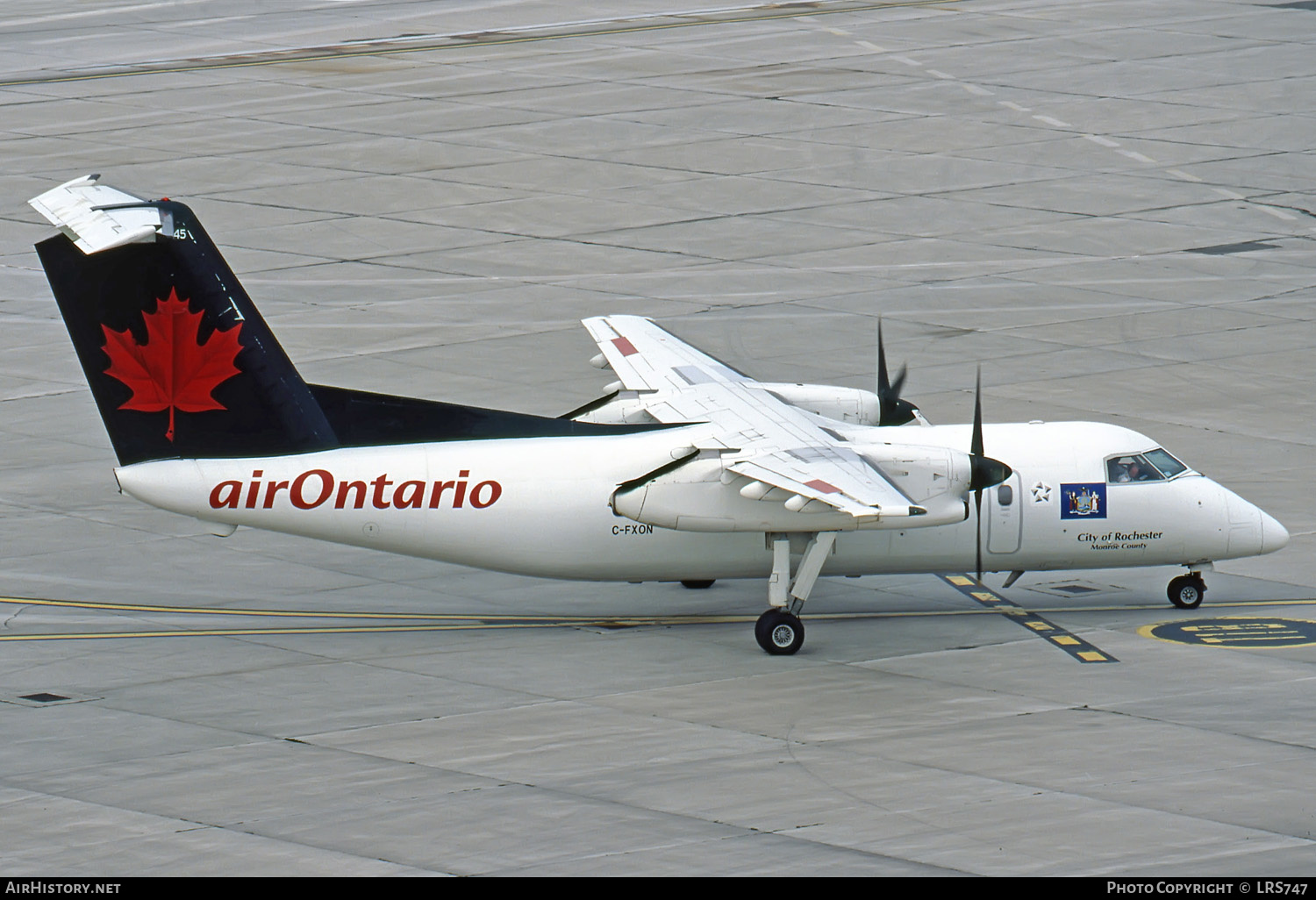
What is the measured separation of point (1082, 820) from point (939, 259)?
3180cm

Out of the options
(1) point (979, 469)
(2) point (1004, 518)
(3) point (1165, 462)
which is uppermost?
(3) point (1165, 462)

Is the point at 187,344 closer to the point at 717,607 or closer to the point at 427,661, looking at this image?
the point at 427,661

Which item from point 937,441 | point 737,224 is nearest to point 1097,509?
point 937,441

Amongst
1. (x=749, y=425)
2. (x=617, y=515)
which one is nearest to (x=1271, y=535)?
(x=749, y=425)

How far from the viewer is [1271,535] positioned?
29.4 m

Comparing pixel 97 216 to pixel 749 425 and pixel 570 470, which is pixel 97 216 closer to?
pixel 570 470

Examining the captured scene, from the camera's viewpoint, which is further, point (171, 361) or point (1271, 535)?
point (1271, 535)

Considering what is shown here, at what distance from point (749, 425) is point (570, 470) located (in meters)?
2.74

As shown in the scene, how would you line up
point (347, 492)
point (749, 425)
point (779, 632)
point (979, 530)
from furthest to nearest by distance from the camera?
1. point (749, 425)
2. point (979, 530)
3. point (347, 492)
4. point (779, 632)

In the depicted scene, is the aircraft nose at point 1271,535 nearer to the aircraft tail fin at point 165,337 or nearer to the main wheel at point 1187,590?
the main wheel at point 1187,590

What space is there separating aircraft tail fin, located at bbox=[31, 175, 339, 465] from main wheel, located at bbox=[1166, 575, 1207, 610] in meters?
12.9

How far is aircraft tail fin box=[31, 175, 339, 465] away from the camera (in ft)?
87.0

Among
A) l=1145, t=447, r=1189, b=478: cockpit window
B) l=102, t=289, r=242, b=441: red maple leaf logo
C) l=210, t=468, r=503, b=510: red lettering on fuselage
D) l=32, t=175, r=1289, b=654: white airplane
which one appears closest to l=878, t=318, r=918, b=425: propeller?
l=32, t=175, r=1289, b=654: white airplane

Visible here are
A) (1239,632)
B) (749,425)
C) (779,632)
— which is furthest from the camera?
(1239,632)
